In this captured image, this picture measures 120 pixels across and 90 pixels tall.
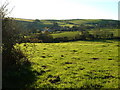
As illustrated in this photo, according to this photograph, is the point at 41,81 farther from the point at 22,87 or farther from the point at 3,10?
the point at 3,10

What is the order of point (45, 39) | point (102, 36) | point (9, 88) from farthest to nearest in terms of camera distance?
point (102, 36) → point (45, 39) → point (9, 88)

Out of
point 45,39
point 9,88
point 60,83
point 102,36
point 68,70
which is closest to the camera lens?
point 9,88

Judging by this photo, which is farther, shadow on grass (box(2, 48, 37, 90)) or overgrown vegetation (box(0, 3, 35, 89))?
overgrown vegetation (box(0, 3, 35, 89))

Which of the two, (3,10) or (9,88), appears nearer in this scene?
(9,88)

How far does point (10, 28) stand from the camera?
16.3 metres

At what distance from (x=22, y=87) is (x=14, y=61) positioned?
207 inches

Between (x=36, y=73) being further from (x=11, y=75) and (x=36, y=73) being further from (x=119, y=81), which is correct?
(x=119, y=81)

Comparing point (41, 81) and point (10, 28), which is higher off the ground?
point (10, 28)

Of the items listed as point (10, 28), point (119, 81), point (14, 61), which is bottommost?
point (119, 81)

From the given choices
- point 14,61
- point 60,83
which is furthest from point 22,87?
point 14,61

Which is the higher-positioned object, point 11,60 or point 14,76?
point 11,60

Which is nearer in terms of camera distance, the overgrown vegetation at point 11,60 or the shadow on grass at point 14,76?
the shadow on grass at point 14,76

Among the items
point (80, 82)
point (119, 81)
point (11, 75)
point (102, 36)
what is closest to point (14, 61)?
point (11, 75)

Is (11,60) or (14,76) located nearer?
(14,76)
